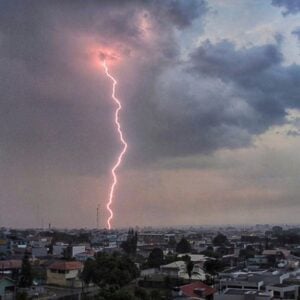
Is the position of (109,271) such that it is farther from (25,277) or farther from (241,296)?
(241,296)

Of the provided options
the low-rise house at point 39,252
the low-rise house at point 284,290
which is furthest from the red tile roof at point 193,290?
the low-rise house at point 39,252

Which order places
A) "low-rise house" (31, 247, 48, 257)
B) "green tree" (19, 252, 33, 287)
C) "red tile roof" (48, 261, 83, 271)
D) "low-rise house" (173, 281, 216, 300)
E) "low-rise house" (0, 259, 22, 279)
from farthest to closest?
1. "low-rise house" (31, 247, 48, 257)
2. "low-rise house" (0, 259, 22, 279)
3. "red tile roof" (48, 261, 83, 271)
4. "green tree" (19, 252, 33, 287)
5. "low-rise house" (173, 281, 216, 300)

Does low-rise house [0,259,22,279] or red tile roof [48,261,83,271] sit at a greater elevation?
red tile roof [48,261,83,271]

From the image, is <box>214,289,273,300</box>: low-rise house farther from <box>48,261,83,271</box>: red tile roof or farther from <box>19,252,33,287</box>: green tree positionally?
<box>48,261,83,271</box>: red tile roof

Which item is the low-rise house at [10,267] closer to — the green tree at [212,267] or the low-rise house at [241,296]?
the green tree at [212,267]

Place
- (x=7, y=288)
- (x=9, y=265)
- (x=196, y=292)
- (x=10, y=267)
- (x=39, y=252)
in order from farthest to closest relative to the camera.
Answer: (x=39, y=252) → (x=9, y=265) → (x=10, y=267) → (x=7, y=288) → (x=196, y=292)

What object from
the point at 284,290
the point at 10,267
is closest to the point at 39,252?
the point at 10,267

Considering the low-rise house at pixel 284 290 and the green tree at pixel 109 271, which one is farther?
the green tree at pixel 109 271

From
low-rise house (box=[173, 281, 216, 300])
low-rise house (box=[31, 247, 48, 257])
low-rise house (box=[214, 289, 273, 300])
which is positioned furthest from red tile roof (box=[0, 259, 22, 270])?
low-rise house (box=[214, 289, 273, 300])

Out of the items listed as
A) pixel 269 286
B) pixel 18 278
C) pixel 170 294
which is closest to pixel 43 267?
pixel 18 278
